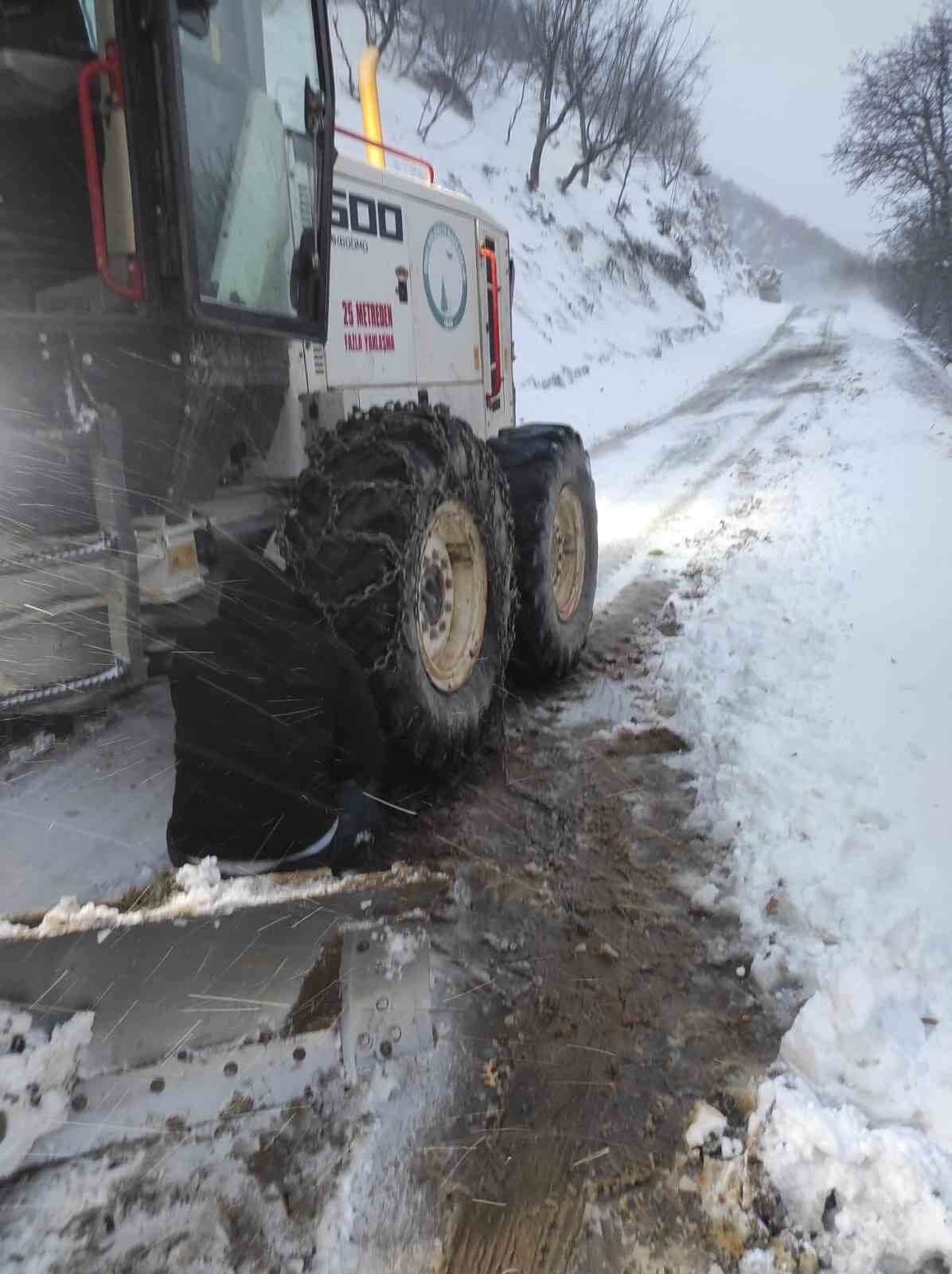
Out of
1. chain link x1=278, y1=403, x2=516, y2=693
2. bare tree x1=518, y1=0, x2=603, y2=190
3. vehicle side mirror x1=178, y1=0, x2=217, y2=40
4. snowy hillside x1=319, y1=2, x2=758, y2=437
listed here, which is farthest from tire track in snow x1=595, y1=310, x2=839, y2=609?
bare tree x1=518, y1=0, x2=603, y2=190

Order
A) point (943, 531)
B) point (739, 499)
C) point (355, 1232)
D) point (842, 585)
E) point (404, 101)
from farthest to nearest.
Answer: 1. point (404, 101)
2. point (739, 499)
3. point (943, 531)
4. point (842, 585)
5. point (355, 1232)

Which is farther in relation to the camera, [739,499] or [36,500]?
[739,499]

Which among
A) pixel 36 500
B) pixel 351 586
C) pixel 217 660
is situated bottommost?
pixel 217 660

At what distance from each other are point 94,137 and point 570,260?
30789 millimetres

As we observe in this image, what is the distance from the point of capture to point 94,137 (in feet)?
8.32

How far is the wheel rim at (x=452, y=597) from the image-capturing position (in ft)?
11.7

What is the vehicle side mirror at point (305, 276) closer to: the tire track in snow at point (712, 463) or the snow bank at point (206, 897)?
the snow bank at point (206, 897)

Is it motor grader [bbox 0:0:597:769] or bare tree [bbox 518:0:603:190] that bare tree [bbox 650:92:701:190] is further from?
motor grader [bbox 0:0:597:769]

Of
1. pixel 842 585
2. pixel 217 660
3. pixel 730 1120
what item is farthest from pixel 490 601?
pixel 842 585

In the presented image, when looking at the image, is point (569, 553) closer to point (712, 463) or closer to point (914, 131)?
point (712, 463)

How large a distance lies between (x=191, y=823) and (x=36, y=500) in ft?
3.83

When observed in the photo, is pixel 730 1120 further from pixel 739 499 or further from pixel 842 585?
pixel 739 499

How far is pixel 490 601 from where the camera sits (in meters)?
3.99

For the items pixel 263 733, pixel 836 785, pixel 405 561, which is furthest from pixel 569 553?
pixel 263 733
